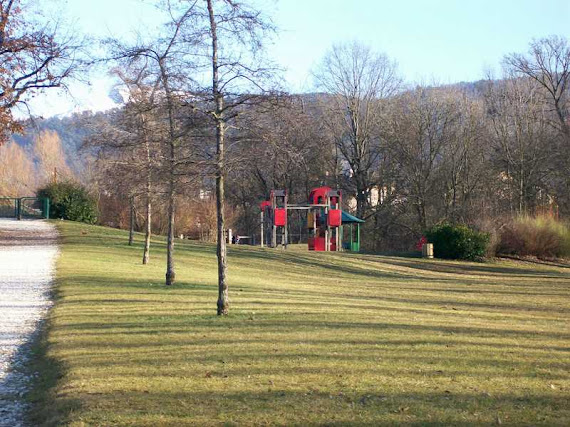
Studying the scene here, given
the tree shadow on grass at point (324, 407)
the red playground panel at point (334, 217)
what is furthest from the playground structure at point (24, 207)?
the tree shadow on grass at point (324, 407)

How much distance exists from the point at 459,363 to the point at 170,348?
142 inches

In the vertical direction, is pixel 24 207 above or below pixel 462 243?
above

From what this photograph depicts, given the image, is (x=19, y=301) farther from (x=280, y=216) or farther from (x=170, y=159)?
(x=280, y=216)

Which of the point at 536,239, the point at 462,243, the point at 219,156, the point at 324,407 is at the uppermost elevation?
the point at 219,156

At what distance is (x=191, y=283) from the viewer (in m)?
18.9

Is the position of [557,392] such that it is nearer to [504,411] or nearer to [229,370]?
[504,411]

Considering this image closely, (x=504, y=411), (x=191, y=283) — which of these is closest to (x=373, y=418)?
(x=504, y=411)

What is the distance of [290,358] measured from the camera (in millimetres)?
8820

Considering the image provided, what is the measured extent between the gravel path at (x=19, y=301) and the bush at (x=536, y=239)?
81.4 ft

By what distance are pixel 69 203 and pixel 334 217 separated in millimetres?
16455

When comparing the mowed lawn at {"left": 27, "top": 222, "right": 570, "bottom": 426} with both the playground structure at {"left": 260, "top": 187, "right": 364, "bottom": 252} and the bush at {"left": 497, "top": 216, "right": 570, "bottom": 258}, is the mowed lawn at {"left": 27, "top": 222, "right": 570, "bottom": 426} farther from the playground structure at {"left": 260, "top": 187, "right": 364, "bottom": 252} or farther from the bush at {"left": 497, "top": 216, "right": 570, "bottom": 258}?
the bush at {"left": 497, "top": 216, "right": 570, "bottom": 258}

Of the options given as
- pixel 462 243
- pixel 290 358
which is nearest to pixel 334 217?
pixel 462 243

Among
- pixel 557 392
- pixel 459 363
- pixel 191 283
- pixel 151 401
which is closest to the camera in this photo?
pixel 151 401

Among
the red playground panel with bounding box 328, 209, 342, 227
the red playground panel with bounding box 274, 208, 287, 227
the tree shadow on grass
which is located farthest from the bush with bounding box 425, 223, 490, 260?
the tree shadow on grass
